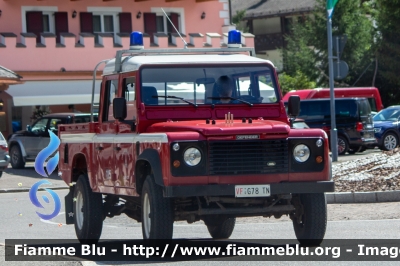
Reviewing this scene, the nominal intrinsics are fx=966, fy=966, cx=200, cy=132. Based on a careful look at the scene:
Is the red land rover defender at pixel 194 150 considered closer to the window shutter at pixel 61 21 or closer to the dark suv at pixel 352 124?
the dark suv at pixel 352 124

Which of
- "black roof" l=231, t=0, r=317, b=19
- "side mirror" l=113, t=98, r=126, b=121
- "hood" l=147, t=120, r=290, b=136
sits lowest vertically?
"hood" l=147, t=120, r=290, b=136

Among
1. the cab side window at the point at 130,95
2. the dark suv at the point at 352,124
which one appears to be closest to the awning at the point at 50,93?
the dark suv at the point at 352,124

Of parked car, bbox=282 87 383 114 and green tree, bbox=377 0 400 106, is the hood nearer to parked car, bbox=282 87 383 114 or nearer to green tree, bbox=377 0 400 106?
parked car, bbox=282 87 383 114

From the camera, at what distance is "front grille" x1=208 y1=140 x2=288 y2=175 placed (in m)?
10.3

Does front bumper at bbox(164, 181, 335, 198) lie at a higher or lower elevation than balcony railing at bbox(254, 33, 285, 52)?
lower

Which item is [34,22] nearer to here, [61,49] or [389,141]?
[61,49]

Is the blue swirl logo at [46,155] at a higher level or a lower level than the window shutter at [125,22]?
lower

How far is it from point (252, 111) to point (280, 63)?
50816mm

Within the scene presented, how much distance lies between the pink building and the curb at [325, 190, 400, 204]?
19.6 m

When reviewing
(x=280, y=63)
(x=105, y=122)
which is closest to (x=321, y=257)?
(x=105, y=122)

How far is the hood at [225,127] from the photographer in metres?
10.2

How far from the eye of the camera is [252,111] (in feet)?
38.2

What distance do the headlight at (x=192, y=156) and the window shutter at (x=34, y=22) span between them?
1143 inches

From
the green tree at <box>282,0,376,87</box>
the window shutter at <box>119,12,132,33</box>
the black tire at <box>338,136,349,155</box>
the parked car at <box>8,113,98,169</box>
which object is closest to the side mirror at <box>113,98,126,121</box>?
the parked car at <box>8,113,98,169</box>
